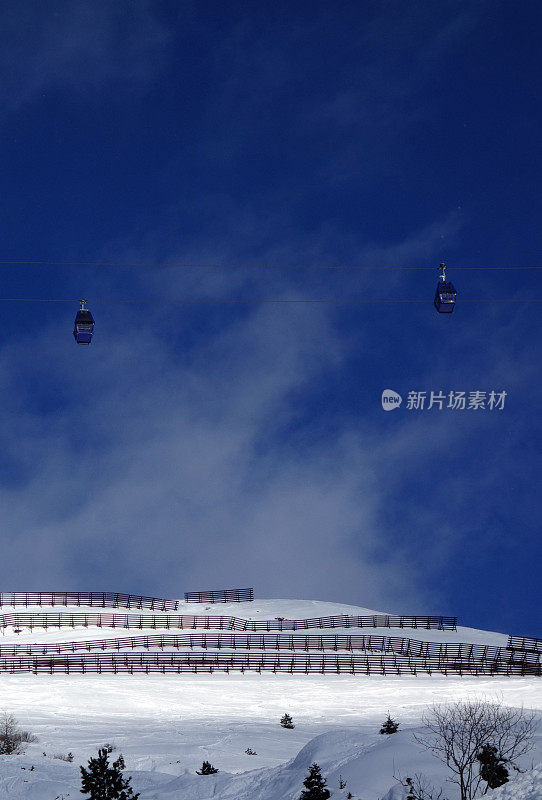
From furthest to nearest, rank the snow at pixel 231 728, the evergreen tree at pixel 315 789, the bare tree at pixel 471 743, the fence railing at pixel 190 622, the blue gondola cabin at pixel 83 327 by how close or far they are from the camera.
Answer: the fence railing at pixel 190 622, the blue gondola cabin at pixel 83 327, the snow at pixel 231 728, the evergreen tree at pixel 315 789, the bare tree at pixel 471 743

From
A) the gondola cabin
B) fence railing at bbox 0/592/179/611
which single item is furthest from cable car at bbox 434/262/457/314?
fence railing at bbox 0/592/179/611

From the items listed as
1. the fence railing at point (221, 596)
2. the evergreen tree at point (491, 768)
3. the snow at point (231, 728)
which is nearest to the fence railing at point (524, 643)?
the snow at point (231, 728)

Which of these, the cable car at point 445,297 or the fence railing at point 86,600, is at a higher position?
the cable car at point 445,297

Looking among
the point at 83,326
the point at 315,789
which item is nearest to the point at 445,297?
the point at 83,326

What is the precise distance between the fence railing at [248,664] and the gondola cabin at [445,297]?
27.3 meters

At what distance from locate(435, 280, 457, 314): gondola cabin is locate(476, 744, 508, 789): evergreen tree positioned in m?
12.4

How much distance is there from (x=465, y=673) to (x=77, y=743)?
2525cm

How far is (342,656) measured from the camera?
2010 inches

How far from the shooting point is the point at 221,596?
76.3m

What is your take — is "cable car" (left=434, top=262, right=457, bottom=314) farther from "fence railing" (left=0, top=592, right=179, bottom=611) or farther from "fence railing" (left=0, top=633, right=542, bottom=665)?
"fence railing" (left=0, top=592, right=179, bottom=611)

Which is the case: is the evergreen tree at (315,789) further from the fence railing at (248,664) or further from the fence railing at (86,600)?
the fence railing at (86,600)

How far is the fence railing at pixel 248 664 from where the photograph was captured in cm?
4691

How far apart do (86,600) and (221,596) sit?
43.2 ft

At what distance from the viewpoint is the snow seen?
23.0 metres
